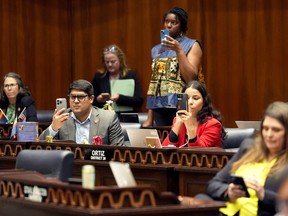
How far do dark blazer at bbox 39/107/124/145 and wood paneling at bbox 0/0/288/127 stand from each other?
2793mm

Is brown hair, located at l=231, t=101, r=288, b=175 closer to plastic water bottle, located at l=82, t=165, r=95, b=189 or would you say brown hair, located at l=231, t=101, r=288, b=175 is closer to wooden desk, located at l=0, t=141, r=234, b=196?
wooden desk, located at l=0, t=141, r=234, b=196

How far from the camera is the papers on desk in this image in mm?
9719

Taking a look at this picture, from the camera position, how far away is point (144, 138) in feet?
20.0

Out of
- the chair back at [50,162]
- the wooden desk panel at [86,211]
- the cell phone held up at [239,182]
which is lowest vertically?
the wooden desk panel at [86,211]

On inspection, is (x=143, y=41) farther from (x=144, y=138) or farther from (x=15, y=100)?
(x=144, y=138)

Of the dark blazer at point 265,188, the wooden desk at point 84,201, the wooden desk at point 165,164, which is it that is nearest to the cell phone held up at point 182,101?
the wooden desk at point 165,164

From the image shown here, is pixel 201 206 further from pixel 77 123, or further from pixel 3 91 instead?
pixel 3 91

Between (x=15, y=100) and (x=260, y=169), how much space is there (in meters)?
4.59

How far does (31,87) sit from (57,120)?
175 inches

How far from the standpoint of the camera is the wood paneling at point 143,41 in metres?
9.34

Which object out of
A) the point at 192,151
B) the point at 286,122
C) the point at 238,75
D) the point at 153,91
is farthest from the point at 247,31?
the point at 286,122

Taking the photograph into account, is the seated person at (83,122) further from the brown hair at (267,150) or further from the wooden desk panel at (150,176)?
the brown hair at (267,150)

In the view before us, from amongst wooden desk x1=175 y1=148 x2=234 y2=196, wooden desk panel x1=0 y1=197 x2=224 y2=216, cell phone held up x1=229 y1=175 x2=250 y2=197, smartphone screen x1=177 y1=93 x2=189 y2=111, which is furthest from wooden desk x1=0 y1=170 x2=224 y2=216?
smartphone screen x1=177 y1=93 x2=189 y2=111

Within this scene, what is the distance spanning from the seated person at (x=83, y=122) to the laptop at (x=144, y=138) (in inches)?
28.6
